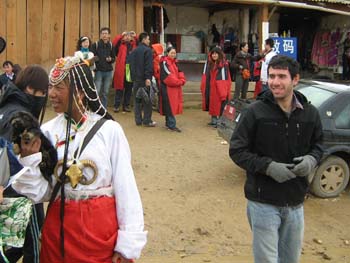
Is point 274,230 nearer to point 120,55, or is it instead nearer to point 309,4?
point 120,55

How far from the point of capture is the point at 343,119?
21.5 feet

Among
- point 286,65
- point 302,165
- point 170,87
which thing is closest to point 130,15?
point 170,87

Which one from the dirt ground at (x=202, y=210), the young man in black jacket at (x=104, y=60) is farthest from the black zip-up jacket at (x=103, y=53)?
the dirt ground at (x=202, y=210)

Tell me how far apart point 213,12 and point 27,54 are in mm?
6972

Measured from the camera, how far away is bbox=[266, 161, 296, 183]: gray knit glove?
3080 millimetres

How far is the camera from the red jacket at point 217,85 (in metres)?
10.4

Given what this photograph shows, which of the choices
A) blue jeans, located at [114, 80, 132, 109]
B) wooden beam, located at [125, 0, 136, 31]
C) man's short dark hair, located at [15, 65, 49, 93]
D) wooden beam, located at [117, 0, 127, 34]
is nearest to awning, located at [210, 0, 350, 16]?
wooden beam, located at [125, 0, 136, 31]

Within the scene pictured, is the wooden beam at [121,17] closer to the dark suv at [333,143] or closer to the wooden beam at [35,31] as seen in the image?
the wooden beam at [35,31]

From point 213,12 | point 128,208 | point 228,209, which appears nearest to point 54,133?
point 128,208

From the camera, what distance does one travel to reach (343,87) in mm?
6848

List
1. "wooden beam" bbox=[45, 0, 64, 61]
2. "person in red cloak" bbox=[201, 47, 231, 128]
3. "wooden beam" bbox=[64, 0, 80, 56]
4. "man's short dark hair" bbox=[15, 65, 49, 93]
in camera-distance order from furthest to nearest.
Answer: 1. "wooden beam" bbox=[64, 0, 80, 56]
2. "wooden beam" bbox=[45, 0, 64, 61]
3. "person in red cloak" bbox=[201, 47, 231, 128]
4. "man's short dark hair" bbox=[15, 65, 49, 93]

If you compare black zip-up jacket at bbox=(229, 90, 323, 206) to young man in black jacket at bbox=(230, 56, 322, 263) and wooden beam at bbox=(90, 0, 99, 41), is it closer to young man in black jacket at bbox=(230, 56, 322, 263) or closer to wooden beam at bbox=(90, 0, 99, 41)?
young man in black jacket at bbox=(230, 56, 322, 263)

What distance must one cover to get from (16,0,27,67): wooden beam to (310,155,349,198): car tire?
26.1 ft

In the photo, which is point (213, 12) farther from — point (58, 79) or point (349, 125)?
point (58, 79)
